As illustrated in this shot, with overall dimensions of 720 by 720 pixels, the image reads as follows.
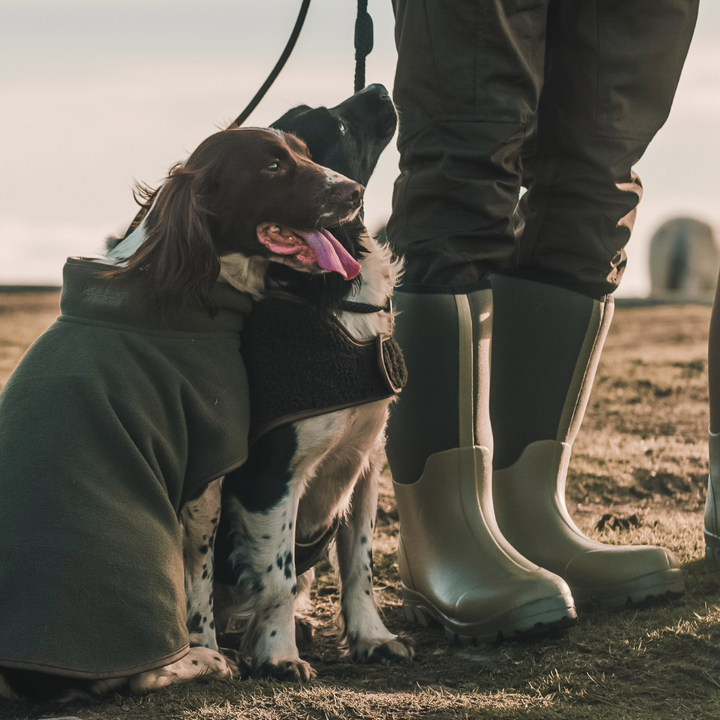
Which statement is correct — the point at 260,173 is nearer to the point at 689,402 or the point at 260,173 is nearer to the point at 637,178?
the point at 637,178

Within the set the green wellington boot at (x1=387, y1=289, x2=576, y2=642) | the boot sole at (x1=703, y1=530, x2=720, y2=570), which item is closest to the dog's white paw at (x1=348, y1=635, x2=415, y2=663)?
the green wellington boot at (x1=387, y1=289, x2=576, y2=642)

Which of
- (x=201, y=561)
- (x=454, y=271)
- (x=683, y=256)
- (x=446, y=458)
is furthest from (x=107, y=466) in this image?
(x=683, y=256)

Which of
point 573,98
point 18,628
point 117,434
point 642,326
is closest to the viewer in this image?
point 18,628

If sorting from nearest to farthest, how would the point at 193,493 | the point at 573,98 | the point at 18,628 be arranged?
the point at 18,628
the point at 193,493
the point at 573,98

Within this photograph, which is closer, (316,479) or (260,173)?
(260,173)

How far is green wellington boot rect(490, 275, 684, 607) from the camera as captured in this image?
249 centimetres

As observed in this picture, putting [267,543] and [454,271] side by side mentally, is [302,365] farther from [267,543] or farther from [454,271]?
[454,271]

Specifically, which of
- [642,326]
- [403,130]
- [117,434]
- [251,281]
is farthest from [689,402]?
[117,434]

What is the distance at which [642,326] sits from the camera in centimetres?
827

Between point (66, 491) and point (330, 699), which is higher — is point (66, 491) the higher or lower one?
the higher one

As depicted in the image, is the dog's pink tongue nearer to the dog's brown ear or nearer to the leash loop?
the dog's brown ear

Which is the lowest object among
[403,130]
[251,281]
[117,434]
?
[117,434]

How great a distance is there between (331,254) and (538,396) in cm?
89

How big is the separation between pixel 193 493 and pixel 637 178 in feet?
5.35
